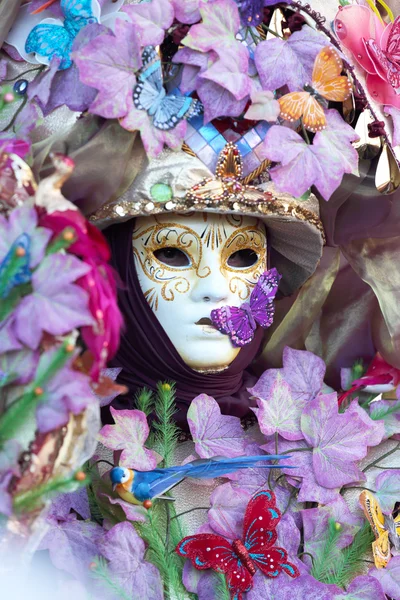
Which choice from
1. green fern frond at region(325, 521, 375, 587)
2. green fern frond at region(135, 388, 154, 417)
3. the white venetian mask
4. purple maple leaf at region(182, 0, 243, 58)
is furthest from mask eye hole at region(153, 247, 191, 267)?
green fern frond at region(325, 521, 375, 587)

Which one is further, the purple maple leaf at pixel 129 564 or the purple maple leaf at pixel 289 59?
the purple maple leaf at pixel 289 59

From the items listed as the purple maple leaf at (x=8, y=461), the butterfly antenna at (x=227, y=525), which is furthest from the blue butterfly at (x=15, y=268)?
the butterfly antenna at (x=227, y=525)

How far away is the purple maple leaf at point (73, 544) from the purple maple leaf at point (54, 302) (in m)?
0.40

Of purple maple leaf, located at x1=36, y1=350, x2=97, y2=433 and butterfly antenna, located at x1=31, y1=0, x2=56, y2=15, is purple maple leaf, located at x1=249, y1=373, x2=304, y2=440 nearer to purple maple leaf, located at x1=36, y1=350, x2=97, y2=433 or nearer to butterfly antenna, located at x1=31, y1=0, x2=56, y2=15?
purple maple leaf, located at x1=36, y1=350, x2=97, y2=433

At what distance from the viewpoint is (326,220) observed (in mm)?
1640

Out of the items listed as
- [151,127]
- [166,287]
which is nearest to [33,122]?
[151,127]

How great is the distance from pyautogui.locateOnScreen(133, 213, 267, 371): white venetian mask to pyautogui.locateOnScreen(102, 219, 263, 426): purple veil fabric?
14mm

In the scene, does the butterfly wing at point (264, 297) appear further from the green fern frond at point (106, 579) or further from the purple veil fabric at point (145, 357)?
the green fern frond at point (106, 579)

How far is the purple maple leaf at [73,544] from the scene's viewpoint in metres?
1.28

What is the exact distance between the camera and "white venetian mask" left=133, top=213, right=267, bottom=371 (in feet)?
4.77

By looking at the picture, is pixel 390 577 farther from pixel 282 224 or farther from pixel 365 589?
pixel 282 224

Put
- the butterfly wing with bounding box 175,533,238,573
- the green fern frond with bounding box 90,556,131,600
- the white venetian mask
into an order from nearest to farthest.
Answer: the green fern frond with bounding box 90,556,131,600 < the butterfly wing with bounding box 175,533,238,573 < the white venetian mask

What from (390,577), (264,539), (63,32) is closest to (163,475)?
(264,539)

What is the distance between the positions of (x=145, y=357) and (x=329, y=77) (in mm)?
546
